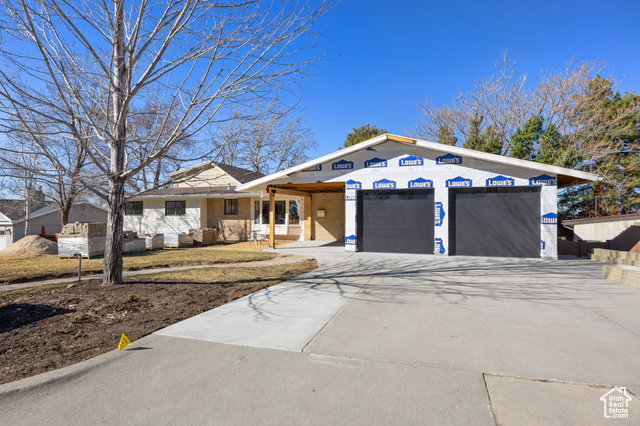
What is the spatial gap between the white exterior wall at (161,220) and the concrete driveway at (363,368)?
14858 mm

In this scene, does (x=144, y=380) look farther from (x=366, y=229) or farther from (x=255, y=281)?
(x=366, y=229)

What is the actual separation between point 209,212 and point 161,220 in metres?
3.11

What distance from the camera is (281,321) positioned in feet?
16.2

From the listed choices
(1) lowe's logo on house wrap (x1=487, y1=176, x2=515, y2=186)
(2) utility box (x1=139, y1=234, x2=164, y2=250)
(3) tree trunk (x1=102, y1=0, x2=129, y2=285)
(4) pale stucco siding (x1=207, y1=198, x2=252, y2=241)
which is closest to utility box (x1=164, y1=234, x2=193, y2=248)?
(2) utility box (x1=139, y1=234, x2=164, y2=250)

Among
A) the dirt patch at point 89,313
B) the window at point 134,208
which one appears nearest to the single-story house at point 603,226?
the dirt patch at point 89,313

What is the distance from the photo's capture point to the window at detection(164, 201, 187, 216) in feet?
66.0

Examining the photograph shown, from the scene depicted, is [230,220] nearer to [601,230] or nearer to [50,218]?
[50,218]

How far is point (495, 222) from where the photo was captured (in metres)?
11.9

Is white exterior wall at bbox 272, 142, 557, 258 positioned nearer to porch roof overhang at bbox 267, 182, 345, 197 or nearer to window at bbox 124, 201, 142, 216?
porch roof overhang at bbox 267, 182, 345, 197

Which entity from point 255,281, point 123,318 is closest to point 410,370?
point 123,318

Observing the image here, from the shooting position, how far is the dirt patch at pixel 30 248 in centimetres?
1439

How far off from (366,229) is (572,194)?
2314 centimetres

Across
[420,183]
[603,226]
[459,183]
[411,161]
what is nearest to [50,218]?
[411,161]

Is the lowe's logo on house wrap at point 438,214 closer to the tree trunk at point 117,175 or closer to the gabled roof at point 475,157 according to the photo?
the gabled roof at point 475,157
